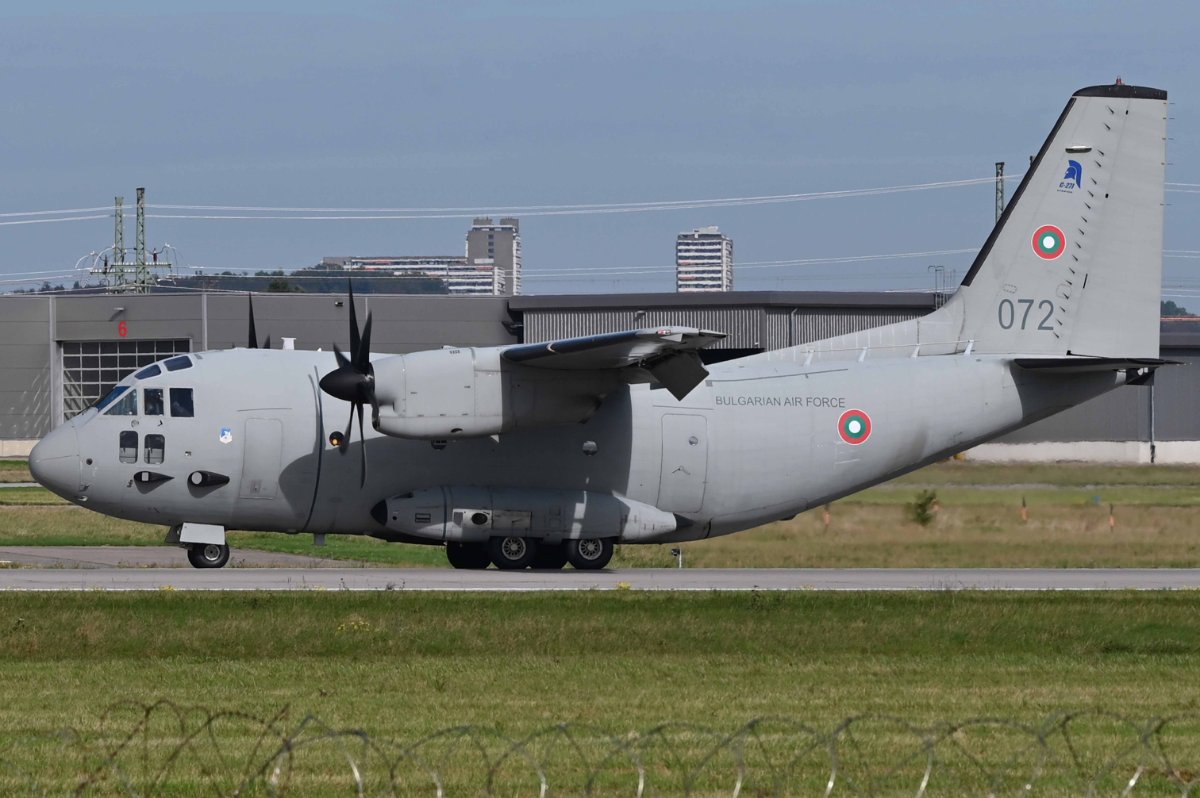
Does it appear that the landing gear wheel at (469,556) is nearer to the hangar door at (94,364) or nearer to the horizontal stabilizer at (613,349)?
the horizontal stabilizer at (613,349)

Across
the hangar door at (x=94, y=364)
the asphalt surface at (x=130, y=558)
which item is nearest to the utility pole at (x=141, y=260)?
the hangar door at (x=94, y=364)

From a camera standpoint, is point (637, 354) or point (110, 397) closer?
point (637, 354)

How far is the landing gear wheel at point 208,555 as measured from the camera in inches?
1084

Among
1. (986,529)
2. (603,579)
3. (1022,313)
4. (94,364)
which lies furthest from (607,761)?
(94,364)

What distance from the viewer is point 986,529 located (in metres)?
33.2

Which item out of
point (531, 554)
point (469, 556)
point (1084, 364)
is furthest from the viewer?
point (469, 556)

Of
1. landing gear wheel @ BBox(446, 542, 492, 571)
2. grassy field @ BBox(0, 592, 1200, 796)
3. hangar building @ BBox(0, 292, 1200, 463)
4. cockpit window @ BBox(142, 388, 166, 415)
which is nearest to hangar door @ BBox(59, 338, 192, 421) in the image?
hangar building @ BBox(0, 292, 1200, 463)

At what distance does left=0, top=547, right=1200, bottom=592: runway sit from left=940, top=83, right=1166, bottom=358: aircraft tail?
4604mm

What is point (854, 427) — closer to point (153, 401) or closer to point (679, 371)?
point (679, 371)

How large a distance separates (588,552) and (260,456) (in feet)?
20.0

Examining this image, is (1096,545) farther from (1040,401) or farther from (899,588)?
(899,588)

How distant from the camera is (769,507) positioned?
95.5 feet

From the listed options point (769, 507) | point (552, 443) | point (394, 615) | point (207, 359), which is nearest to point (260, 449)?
point (207, 359)

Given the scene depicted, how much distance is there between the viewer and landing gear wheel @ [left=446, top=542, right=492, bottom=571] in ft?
95.1
